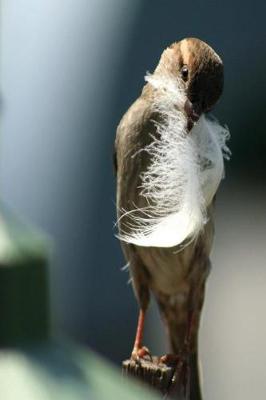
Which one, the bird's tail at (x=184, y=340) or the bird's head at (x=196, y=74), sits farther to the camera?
the bird's tail at (x=184, y=340)

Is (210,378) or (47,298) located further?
(210,378)

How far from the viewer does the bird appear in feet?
3.70

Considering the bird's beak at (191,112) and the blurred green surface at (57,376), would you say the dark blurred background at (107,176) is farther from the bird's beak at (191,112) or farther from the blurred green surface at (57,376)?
the blurred green surface at (57,376)

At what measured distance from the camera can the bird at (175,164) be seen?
44.4 inches

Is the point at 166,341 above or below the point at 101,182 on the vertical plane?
above

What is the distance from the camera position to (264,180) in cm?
347

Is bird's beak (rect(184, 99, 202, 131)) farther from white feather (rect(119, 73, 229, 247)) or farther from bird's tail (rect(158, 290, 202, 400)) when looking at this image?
bird's tail (rect(158, 290, 202, 400))

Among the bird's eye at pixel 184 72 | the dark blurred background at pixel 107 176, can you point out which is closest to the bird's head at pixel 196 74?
the bird's eye at pixel 184 72

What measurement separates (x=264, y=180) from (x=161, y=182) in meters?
2.33

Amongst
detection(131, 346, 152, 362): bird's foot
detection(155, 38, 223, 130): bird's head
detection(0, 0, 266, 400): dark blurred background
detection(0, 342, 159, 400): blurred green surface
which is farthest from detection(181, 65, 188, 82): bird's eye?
detection(0, 0, 266, 400): dark blurred background

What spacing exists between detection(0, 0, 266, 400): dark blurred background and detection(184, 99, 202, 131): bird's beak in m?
1.17

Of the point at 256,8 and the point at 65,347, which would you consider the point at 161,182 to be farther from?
the point at 256,8

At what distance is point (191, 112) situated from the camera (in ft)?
3.70

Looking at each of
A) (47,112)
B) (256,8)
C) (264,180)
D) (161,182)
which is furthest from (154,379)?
(264,180)
